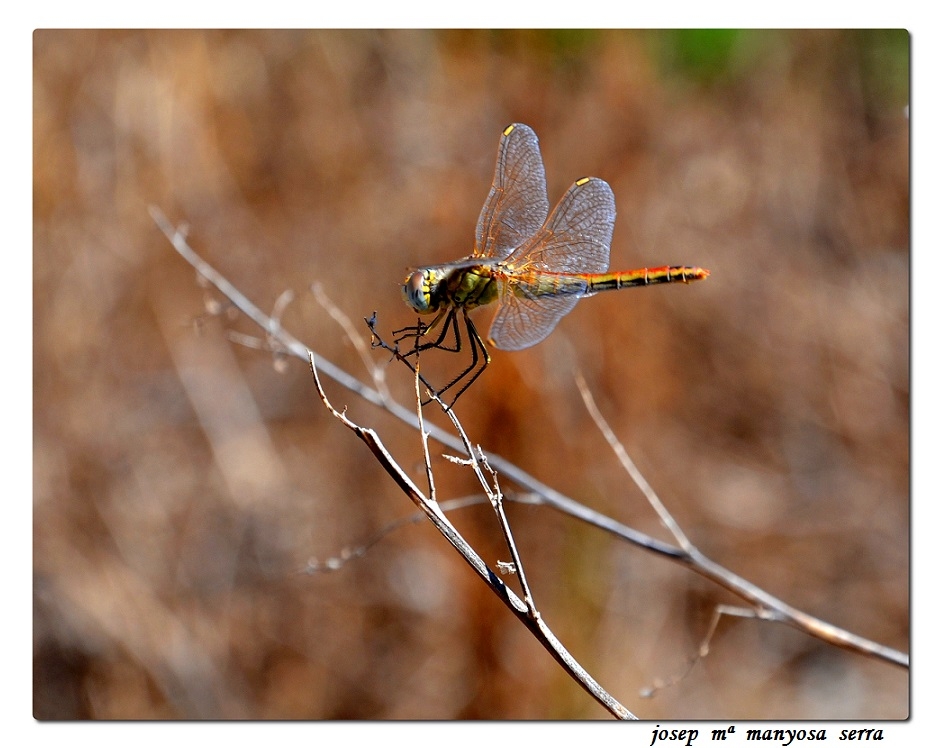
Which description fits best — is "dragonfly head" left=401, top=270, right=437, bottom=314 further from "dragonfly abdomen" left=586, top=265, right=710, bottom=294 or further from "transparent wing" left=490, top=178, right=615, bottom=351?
"dragonfly abdomen" left=586, top=265, right=710, bottom=294

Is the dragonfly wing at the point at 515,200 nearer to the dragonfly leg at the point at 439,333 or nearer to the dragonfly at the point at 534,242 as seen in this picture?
the dragonfly at the point at 534,242

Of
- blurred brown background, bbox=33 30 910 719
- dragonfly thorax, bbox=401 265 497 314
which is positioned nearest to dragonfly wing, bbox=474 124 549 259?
dragonfly thorax, bbox=401 265 497 314

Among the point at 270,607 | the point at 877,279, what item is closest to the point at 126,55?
the point at 270,607

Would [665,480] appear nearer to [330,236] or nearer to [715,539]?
[715,539]

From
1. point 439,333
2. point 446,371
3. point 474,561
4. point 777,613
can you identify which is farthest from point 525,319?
point 446,371

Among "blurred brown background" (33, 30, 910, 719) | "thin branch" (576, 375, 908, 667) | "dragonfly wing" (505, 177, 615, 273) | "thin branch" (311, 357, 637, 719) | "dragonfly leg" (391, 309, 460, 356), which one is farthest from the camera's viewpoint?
"blurred brown background" (33, 30, 910, 719)

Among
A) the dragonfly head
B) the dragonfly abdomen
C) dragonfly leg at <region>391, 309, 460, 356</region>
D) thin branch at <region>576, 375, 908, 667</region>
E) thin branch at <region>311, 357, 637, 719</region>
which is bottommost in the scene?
thin branch at <region>576, 375, 908, 667</region>

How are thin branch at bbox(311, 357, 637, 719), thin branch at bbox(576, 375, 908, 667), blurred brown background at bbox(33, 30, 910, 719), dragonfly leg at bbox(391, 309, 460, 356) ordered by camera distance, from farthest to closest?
blurred brown background at bbox(33, 30, 910, 719)
thin branch at bbox(576, 375, 908, 667)
dragonfly leg at bbox(391, 309, 460, 356)
thin branch at bbox(311, 357, 637, 719)

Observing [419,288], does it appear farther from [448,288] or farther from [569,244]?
[569,244]
